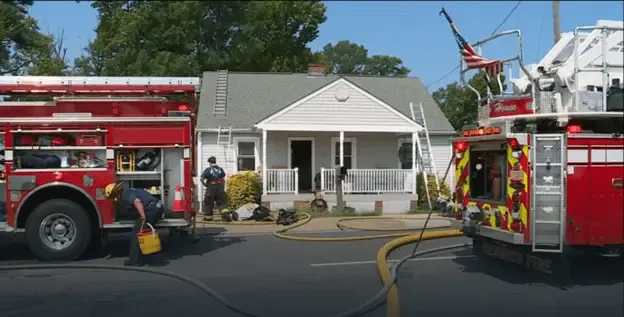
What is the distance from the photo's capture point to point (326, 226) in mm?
15555

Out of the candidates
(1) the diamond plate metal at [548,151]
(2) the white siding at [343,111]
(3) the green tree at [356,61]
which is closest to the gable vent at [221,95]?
(2) the white siding at [343,111]

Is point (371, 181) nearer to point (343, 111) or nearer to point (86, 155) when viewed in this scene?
point (343, 111)

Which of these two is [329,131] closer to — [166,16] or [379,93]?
[379,93]

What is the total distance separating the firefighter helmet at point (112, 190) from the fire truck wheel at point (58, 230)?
530 millimetres

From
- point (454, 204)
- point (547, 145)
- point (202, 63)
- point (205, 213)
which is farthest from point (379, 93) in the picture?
point (547, 145)

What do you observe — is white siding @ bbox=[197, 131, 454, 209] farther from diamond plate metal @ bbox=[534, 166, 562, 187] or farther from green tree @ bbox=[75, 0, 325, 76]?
diamond plate metal @ bbox=[534, 166, 562, 187]

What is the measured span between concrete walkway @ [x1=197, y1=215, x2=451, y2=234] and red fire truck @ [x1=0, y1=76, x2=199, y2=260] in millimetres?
3729

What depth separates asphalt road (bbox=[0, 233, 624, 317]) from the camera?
23.3 feet

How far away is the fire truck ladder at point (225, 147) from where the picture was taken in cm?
2061

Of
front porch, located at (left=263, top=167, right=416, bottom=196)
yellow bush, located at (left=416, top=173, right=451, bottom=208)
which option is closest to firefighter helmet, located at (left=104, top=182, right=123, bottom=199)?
front porch, located at (left=263, top=167, right=416, bottom=196)

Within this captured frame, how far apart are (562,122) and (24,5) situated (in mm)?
14194

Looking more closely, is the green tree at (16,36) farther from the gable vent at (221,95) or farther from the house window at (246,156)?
the house window at (246,156)

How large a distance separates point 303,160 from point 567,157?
14.3 m

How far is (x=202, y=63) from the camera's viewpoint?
3238cm
